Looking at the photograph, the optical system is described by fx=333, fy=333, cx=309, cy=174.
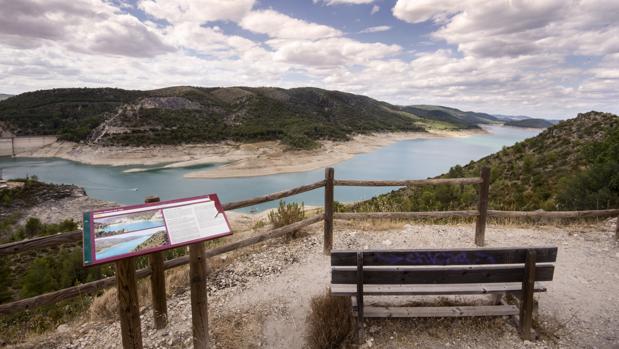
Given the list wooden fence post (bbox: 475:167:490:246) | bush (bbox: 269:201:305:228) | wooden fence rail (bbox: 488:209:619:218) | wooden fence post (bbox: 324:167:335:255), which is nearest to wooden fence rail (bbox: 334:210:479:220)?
wooden fence post (bbox: 475:167:490:246)

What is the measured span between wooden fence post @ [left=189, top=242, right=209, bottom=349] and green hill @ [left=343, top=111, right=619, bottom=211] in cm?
498

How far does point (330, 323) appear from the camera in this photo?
3.03 metres

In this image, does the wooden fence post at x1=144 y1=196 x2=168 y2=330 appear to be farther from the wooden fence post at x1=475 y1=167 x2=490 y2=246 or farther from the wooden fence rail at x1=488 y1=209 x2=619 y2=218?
the wooden fence rail at x1=488 y1=209 x2=619 y2=218

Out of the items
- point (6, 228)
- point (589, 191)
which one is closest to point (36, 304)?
point (589, 191)

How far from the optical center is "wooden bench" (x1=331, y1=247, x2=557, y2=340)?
276cm

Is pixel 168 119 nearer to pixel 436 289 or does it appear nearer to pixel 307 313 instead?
pixel 307 313

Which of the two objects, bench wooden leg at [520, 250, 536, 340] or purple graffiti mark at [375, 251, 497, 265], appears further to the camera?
bench wooden leg at [520, 250, 536, 340]

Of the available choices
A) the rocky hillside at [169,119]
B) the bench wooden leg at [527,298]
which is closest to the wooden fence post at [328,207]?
the bench wooden leg at [527,298]

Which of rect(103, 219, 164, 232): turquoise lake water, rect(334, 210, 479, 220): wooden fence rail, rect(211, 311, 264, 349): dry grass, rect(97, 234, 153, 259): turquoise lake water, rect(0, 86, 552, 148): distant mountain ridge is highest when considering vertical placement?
rect(0, 86, 552, 148): distant mountain ridge

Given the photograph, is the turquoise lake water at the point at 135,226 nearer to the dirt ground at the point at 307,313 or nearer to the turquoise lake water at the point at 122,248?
the turquoise lake water at the point at 122,248

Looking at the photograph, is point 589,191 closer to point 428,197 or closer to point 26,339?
point 428,197

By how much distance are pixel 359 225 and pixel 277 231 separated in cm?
247

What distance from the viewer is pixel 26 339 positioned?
338 cm

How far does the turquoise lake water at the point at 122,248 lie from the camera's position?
7.01 feet
